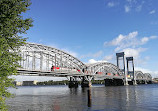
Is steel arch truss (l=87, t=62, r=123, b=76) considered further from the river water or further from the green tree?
the green tree

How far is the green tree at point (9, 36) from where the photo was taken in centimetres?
1134

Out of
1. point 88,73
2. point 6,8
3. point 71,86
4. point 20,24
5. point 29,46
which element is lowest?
→ point 71,86

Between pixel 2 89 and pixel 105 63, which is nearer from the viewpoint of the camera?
pixel 2 89

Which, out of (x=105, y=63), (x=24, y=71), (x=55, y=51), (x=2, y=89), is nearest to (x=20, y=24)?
(x=2, y=89)

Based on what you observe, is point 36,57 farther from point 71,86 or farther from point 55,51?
point 71,86

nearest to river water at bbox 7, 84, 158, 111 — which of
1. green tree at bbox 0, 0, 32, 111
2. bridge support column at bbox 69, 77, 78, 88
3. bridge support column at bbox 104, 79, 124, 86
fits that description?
green tree at bbox 0, 0, 32, 111

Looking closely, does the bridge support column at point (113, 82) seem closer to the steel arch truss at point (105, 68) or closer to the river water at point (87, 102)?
the steel arch truss at point (105, 68)

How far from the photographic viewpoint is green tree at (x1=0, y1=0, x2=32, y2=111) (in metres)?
11.3

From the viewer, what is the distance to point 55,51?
74.5 metres

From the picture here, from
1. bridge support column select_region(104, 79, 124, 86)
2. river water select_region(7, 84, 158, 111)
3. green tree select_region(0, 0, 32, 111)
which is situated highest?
green tree select_region(0, 0, 32, 111)

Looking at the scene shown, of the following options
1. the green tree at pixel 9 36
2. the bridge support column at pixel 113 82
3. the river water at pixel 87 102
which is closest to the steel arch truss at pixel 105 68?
the bridge support column at pixel 113 82

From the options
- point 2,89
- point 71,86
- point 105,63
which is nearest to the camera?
point 2,89

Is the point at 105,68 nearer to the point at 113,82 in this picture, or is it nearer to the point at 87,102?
the point at 113,82

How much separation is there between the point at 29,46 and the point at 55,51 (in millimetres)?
15634
